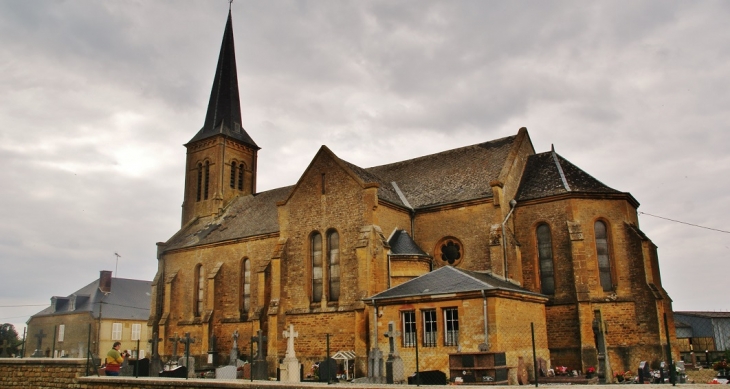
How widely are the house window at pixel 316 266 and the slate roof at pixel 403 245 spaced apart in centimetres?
371

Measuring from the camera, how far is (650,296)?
83.0 ft

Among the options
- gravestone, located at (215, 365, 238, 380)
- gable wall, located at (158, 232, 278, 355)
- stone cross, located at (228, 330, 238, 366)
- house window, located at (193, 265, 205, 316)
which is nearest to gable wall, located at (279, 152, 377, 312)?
gable wall, located at (158, 232, 278, 355)

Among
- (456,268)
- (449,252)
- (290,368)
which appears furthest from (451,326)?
(449,252)

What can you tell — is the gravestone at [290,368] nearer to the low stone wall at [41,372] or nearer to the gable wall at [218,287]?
the low stone wall at [41,372]

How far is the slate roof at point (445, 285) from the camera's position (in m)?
22.4

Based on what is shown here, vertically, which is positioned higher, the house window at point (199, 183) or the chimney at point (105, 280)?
the house window at point (199, 183)

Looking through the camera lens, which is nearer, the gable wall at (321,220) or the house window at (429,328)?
the house window at (429,328)

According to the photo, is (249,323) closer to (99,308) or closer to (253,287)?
(253,287)

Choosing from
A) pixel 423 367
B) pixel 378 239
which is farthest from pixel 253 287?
pixel 423 367

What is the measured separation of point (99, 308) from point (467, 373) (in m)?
45.1

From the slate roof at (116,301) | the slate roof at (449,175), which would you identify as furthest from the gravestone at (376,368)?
the slate roof at (116,301)

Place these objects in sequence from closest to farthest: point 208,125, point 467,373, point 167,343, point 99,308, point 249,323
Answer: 1. point 467,373
2. point 249,323
3. point 167,343
4. point 208,125
5. point 99,308

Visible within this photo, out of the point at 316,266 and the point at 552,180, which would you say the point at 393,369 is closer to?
the point at 316,266

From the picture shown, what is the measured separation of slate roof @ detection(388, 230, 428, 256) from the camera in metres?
27.7
